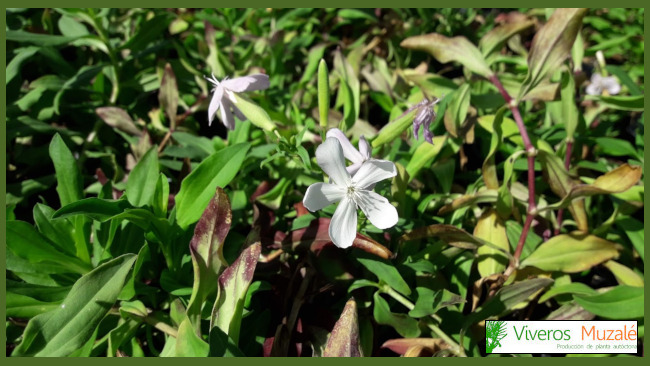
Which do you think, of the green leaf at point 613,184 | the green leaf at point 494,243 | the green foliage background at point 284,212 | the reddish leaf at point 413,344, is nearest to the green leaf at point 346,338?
the green foliage background at point 284,212

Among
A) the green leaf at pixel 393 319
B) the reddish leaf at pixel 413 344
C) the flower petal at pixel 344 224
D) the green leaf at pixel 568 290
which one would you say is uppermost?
the flower petal at pixel 344 224

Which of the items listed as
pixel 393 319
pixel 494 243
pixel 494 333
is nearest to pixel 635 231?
pixel 494 243

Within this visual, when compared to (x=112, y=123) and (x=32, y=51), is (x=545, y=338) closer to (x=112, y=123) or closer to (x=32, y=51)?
(x=112, y=123)

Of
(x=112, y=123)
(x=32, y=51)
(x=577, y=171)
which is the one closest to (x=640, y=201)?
(x=577, y=171)

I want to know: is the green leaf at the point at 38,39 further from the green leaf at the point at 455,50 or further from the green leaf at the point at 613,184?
the green leaf at the point at 613,184

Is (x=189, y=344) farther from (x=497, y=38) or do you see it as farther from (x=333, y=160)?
(x=497, y=38)

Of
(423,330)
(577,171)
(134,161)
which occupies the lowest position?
(423,330)

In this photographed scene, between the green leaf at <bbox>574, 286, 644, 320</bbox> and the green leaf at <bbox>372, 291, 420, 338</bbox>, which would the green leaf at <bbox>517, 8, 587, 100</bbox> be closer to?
the green leaf at <bbox>574, 286, 644, 320</bbox>
